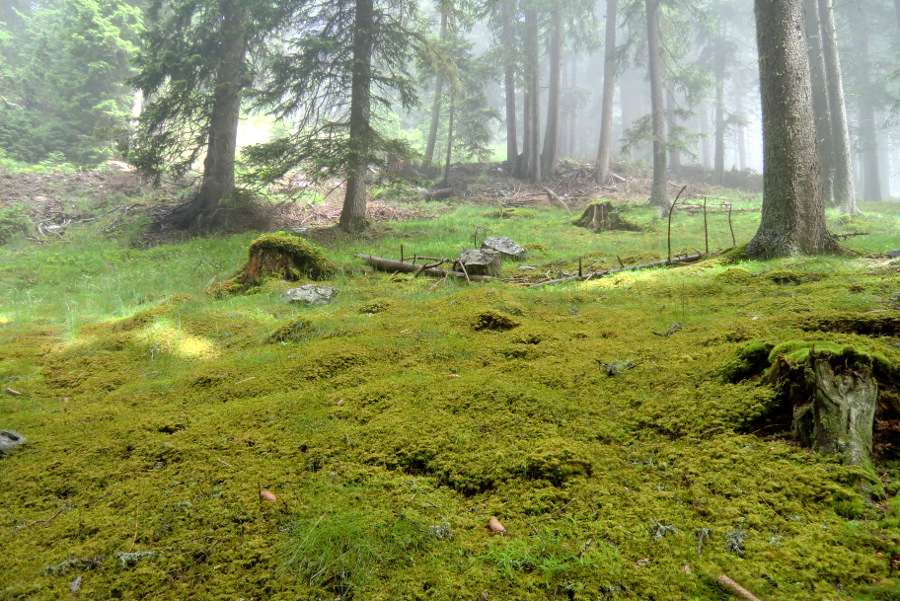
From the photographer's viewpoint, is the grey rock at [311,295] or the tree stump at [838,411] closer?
the tree stump at [838,411]

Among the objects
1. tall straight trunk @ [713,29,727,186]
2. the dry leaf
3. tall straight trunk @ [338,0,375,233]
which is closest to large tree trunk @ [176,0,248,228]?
tall straight trunk @ [338,0,375,233]

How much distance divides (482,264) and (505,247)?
94.9 inches

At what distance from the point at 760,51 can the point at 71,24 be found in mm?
25674

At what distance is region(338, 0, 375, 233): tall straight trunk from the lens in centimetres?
1127

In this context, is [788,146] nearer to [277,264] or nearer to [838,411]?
[838,411]

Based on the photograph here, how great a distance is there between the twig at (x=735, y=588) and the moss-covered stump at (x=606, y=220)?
13.3 meters

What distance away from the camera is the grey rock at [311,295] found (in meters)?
6.80

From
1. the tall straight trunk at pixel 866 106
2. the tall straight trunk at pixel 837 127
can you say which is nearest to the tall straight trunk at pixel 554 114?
the tall straight trunk at pixel 837 127

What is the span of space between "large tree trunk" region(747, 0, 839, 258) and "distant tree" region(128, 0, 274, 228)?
11933 mm

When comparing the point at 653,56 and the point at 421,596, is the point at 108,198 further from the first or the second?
the point at 653,56

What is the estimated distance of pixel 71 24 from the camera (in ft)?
61.9

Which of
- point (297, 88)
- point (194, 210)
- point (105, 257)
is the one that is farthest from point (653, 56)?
point (105, 257)

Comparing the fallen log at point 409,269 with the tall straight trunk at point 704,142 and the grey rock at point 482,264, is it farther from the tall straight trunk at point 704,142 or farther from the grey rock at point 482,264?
the tall straight trunk at point 704,142

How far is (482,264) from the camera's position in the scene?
795cm
